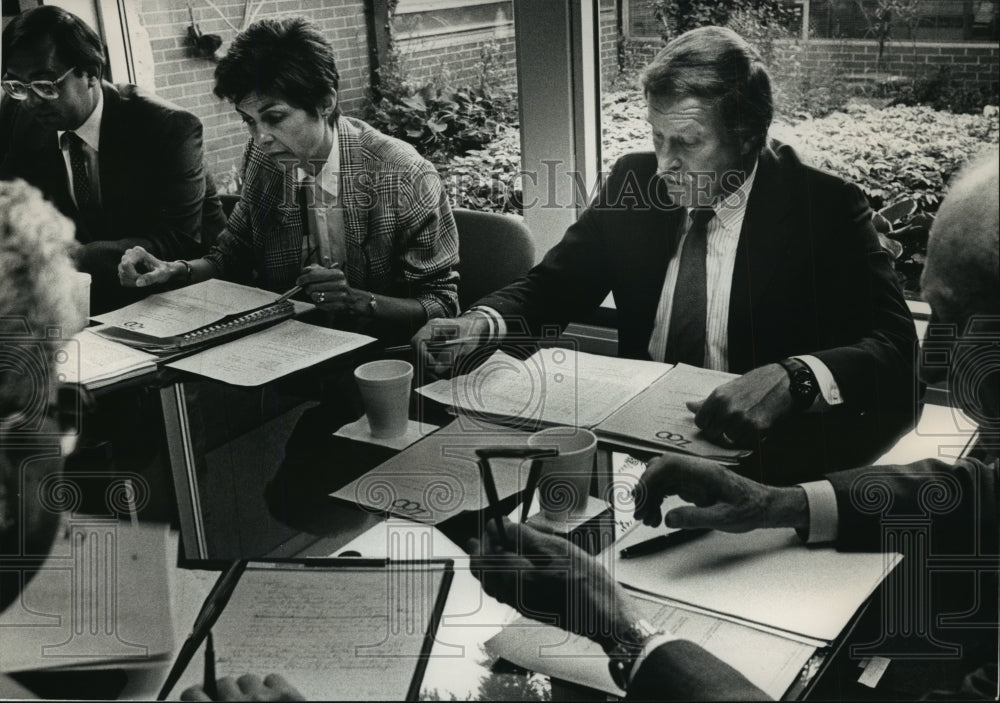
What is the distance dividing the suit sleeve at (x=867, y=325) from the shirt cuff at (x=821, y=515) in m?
0.21

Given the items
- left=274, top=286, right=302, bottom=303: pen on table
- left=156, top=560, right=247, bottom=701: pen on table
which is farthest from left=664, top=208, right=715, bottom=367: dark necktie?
left=156, top=560, right=247, bottom=701: pen on table

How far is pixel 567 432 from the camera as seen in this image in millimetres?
1147

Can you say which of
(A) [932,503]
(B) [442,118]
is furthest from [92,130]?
(A) [932,503]

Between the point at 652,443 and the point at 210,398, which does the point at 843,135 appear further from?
the point at 210,398

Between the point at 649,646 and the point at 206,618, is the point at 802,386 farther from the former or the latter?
the point at 206,618

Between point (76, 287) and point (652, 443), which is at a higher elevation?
point (76, 287)

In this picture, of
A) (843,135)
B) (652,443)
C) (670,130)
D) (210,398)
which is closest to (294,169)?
(210,398)

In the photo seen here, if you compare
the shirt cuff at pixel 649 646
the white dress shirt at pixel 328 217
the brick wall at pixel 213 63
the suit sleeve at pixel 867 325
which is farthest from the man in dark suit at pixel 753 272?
the brick wall at pixel 213 63

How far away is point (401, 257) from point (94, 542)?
66 cm

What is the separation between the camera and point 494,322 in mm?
1497

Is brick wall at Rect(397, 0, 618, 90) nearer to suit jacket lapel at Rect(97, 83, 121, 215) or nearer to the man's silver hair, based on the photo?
suit jacket lapel at Rect(97, 83, 121, 215)

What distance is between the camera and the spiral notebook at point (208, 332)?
5.06 ft

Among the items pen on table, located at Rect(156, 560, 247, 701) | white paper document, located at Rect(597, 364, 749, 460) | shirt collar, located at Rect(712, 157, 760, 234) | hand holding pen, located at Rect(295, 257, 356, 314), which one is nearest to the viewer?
pen on table, located at Rect(156, 560, 247, 701)

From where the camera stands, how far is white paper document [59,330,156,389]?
1.42m
